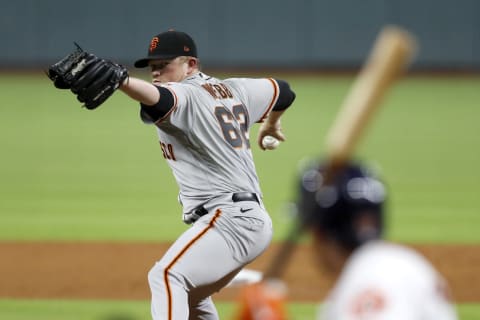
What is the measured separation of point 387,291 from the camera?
2.33 m

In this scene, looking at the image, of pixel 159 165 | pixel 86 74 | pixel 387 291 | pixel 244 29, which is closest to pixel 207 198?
pixel 86 74

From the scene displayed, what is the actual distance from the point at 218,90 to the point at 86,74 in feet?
3.00

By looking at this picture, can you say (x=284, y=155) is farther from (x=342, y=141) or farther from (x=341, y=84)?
(x=342, y=141)

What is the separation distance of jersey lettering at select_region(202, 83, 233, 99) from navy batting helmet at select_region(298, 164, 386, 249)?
262cm

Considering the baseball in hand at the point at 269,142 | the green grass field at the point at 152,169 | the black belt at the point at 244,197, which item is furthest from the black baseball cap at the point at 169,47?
the green grass field at the point at 152,169

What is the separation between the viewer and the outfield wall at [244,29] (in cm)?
2658

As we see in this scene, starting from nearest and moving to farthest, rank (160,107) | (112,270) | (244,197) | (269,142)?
(160,107), (244,197), (269,142), (112,270)

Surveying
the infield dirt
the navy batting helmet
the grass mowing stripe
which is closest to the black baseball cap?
the grass mowing stripe

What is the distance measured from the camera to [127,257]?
Answer: 934 cm

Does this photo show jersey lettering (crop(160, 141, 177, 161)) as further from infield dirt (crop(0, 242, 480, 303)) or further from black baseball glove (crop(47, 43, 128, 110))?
infield dirt (crop(0, 242, 480, 303))

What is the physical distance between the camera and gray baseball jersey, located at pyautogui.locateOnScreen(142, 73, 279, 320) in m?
4.66

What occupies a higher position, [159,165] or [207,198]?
[207,198]

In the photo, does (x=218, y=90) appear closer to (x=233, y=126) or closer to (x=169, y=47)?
(x=233, y=126)

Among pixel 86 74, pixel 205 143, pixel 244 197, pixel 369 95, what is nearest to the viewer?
pixel 369 95
